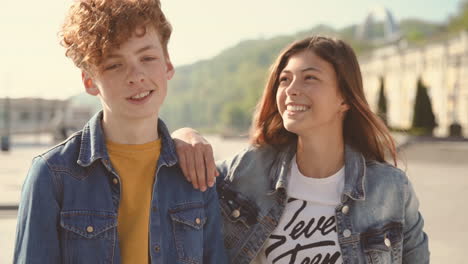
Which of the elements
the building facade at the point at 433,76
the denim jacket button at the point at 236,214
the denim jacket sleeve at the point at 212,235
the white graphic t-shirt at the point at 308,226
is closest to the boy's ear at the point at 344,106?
the white graphic t-shirt at the point at 308,226

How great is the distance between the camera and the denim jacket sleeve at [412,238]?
8.51ft

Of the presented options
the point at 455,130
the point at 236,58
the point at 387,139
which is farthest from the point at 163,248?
the point at 236,58

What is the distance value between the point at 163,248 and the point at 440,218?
786 cm

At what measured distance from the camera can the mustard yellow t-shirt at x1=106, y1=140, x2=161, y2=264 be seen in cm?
204

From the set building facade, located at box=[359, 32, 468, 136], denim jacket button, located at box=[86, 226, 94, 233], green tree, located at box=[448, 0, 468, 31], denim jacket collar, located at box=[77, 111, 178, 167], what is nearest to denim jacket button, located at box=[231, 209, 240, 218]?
denim jacket collar, located at box=[77, 111, 178, 167]

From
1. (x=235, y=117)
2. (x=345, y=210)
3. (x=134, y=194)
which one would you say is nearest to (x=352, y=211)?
(x=345, y=210)

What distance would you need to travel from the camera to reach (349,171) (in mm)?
2619

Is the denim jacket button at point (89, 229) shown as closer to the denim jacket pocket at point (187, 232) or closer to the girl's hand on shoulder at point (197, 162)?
the denim jacket pocket at point (187, 232)

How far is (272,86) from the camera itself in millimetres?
2834

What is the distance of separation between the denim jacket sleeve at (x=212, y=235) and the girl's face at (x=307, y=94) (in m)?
0.59

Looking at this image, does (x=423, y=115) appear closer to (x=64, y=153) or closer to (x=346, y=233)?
(x=346, y=233)

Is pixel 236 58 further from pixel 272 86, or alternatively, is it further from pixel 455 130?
pixel 272 86

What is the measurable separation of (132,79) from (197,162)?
50 cm

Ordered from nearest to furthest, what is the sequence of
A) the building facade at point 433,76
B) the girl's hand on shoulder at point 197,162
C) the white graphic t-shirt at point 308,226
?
the girl's hand on shoulder at point 197,162 → the white graphic t-shirt at point 308,226 → the building facade at point 433,76
